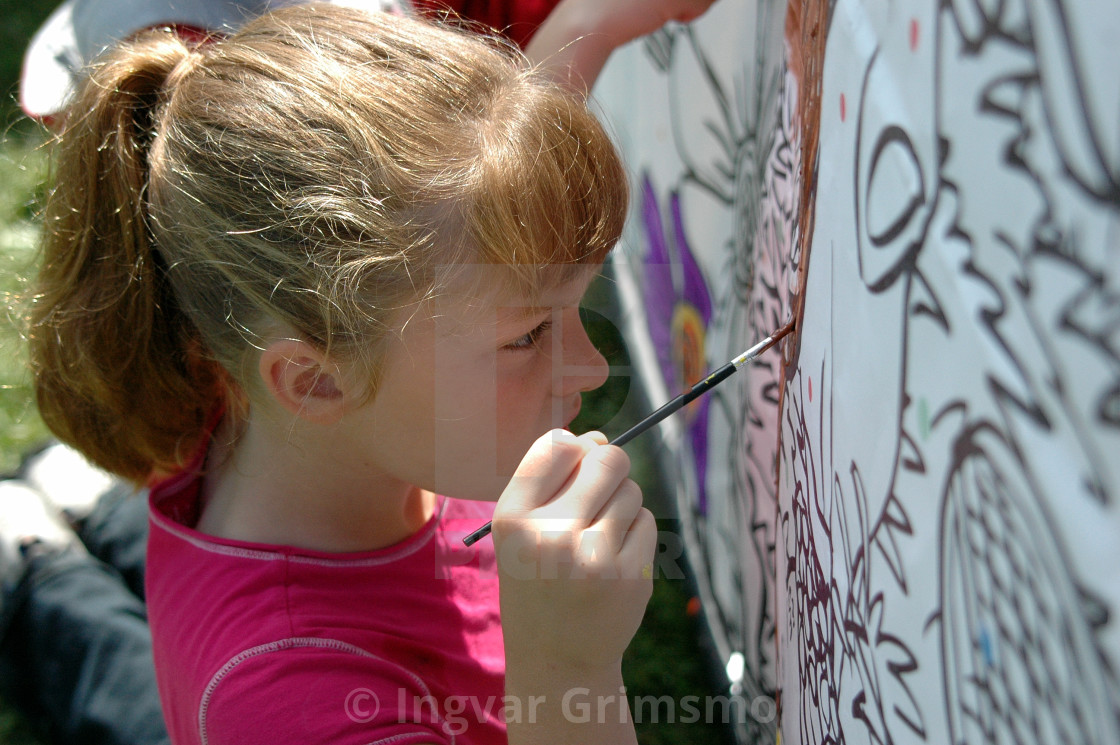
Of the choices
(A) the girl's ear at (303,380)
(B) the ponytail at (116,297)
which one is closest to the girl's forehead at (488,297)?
(A) the girl's ear at (303,380)

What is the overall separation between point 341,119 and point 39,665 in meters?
1.23

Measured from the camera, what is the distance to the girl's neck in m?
0.99

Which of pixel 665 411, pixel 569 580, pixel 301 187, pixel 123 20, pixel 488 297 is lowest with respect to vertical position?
Answer: pixel 569 580

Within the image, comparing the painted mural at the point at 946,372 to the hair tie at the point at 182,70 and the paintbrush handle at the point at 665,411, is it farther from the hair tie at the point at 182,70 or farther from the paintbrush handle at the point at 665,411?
the hair tie at the point at 182,70

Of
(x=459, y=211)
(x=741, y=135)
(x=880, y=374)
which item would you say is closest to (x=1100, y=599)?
(x=880, y=374)

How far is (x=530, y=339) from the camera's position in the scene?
0.89 meters

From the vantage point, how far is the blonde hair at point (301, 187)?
0.83 m

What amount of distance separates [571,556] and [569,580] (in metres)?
0.02

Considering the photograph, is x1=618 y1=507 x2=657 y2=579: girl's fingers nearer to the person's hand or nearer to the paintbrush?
the paintbrush

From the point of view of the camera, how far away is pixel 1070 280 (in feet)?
1.18

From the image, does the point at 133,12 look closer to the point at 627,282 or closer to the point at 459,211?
the point at 459,211

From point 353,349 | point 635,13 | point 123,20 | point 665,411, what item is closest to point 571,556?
point 665,411

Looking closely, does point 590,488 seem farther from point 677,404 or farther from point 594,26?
point 594,26

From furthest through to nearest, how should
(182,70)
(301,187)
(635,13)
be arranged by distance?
(635,13) < (182,70) < (301,187)
